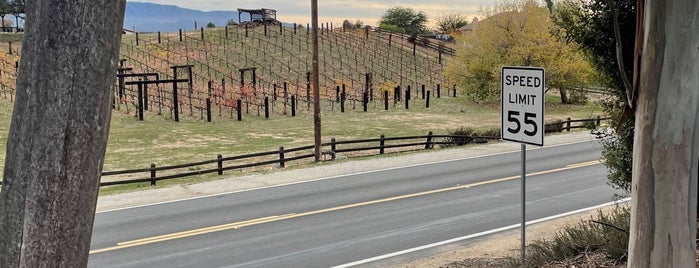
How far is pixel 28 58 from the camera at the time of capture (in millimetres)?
2125

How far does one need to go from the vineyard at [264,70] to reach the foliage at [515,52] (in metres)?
5.93

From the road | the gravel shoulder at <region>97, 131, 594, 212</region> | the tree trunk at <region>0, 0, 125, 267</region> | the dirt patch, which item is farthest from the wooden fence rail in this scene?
the tree trunk at <region>0, 0, 125, 267</region>

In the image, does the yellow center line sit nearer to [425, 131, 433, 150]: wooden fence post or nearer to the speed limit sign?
the speed limit sign

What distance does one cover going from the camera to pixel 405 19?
115 meters

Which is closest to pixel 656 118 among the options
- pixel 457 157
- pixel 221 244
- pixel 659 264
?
pixel 659 264

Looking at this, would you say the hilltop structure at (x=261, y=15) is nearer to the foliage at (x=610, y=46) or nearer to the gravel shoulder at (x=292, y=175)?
the gravel shoulder at (x=292, y=175)

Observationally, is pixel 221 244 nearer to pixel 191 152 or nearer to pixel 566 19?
pixel 566 19

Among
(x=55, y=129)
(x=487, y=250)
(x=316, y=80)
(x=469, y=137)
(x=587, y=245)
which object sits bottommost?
(x=487, y=250)

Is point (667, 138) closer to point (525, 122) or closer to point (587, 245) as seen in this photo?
point (587, 245)

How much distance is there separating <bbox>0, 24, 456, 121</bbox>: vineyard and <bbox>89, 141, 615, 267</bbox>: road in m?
24.4

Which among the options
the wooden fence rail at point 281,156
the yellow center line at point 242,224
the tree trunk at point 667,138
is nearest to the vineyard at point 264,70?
the wooden fence rail at point 281,156

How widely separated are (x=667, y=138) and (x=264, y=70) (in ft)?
198

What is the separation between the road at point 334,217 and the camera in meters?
10.2

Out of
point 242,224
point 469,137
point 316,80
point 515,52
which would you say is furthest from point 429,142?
point 515,52
